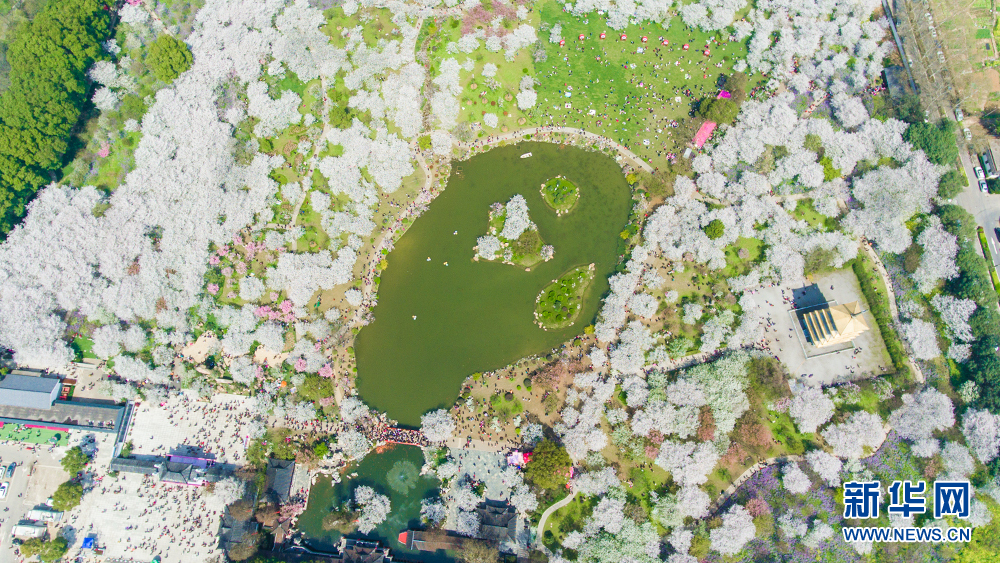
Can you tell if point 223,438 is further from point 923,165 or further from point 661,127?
point 923,165

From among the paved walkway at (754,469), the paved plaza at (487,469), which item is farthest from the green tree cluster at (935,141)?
the paved plaza at (487,469)

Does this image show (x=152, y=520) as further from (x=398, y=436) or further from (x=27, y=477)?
(x=398, y=436)

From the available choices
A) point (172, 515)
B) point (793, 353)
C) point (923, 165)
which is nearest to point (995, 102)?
point (923, 165)

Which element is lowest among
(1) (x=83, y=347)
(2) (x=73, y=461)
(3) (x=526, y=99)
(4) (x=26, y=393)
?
(2) (x=73, y=461)

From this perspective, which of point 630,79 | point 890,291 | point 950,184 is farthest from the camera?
point 630,79

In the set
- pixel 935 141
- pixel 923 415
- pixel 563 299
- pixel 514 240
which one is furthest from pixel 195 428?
pixel 935 141

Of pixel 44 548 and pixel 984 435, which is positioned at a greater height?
pixel 984 435
